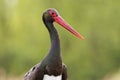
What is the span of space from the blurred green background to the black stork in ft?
62.0

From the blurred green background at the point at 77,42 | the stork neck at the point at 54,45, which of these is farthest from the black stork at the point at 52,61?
the blurred green background at the point at 77,42

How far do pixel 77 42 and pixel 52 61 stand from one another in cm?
2050

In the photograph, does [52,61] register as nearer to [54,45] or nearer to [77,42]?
[54,45]

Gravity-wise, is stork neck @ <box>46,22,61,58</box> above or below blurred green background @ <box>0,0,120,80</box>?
above

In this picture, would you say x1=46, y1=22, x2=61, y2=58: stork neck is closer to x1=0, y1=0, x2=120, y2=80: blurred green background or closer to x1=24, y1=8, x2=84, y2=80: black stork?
x1=24, y1=8, x2=84, y2=80: black stork

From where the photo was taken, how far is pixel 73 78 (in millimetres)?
30688

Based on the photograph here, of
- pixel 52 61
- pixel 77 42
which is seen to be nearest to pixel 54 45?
pixel 52 61

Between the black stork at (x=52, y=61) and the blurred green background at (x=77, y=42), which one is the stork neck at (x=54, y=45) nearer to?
the black stork at (x=52, y=61)

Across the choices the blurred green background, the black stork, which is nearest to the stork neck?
the black stork

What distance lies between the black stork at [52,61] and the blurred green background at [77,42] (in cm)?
1889

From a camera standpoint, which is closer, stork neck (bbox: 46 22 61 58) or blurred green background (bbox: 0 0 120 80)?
stork neck (bbox: 46 22 61 58)

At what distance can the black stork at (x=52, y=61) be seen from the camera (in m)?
11.4

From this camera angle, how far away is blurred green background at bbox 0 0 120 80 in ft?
103

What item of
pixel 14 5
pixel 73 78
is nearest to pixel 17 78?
pixel 73 78
